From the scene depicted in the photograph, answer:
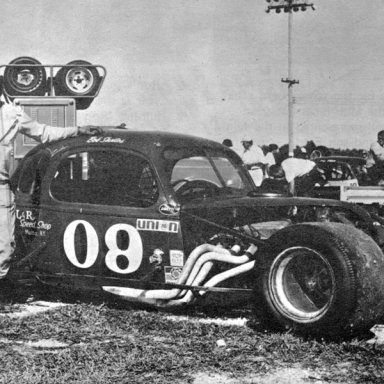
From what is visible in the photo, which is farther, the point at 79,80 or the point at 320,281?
the point at 79,80

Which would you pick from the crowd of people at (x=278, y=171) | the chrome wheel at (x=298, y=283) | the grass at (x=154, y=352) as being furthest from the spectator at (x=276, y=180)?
the chrome wheel at (x=298, y=283)

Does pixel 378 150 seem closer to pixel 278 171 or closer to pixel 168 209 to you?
pixel 278 171

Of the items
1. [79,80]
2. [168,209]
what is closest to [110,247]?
[168,209]

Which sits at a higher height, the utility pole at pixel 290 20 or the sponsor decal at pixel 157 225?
the utility pole at pixel 290 20

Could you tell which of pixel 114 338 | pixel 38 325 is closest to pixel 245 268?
pixel 114 338

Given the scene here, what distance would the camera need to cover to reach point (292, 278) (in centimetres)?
521

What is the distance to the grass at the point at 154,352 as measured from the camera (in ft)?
13.3

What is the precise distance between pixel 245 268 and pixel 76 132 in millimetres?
2037

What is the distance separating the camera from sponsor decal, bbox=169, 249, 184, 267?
565 centimetres

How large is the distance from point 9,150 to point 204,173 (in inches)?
66.2

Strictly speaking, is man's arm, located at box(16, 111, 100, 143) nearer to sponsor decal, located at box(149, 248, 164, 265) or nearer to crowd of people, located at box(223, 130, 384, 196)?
sponsor decal, located at box(149, 248, 164, 265)

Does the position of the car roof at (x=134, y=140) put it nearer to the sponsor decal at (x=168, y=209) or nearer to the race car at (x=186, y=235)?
the race car at (x=186, y=235)

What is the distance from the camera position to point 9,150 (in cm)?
638

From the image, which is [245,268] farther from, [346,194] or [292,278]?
[346,194]
